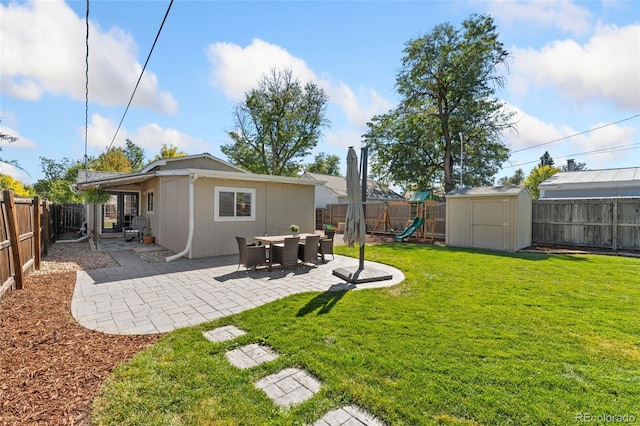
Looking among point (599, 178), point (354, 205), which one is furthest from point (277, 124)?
point (599, 178)

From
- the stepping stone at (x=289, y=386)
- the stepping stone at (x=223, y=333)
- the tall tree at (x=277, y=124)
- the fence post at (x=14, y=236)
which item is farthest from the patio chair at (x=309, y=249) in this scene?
the tall tree at (x=277, y=124)

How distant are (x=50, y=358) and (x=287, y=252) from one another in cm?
471

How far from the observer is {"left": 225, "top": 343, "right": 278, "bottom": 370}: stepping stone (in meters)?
2.93

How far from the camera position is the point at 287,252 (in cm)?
727

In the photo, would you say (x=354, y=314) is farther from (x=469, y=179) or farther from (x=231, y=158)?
(x=231, y=158)

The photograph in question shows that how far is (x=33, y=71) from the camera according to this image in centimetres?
708

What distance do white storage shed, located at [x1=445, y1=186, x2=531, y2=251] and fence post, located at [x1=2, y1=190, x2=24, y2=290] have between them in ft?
41.5

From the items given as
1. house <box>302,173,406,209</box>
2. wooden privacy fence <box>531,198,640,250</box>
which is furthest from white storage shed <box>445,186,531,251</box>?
house <box>302,173,406,209</box>

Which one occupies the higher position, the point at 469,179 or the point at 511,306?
the point at 469,179

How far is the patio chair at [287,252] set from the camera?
23.7 ft

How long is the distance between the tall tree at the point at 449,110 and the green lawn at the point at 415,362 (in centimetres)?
1643

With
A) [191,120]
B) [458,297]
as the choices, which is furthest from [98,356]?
[191,120]

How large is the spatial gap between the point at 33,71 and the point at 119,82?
172 centimetres

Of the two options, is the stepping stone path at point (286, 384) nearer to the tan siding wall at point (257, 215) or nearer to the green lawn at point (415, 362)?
the green lawn at point (415, 362)
